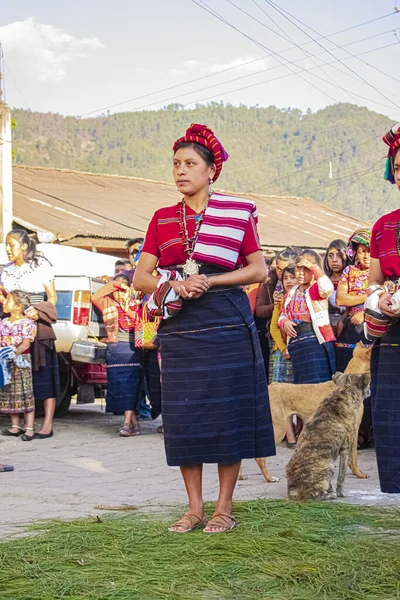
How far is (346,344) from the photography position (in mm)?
9523

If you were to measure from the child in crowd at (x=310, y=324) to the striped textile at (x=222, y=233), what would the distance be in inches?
155

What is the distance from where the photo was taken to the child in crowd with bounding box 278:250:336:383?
9.34 m

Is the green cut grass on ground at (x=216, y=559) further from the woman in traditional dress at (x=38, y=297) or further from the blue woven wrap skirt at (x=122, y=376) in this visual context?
the blue woven wrap skirt at (x=122, y=376)

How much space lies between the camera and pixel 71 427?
11.6m

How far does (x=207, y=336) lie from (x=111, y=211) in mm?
23535

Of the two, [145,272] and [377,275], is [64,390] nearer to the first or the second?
[145,272]

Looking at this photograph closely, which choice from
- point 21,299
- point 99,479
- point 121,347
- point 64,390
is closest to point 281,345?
point 121,347

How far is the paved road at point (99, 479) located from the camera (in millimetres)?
6457

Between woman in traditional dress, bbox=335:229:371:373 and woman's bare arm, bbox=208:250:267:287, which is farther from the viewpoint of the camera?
woman in traditional dress, bbox=335:229:371:373

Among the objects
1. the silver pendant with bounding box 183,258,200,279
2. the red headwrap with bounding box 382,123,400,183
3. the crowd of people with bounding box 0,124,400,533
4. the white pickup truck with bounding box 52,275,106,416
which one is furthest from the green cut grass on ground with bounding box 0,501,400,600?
the white pickup truck with bounding box 52,275,106,416

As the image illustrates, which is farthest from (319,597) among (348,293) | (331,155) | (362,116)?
(362,116)

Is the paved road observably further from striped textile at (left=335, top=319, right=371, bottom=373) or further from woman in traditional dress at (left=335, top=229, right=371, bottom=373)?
woman in traditional dress at (left=335, top=229, right=371, bottom=373)

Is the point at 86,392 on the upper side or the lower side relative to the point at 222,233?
lower

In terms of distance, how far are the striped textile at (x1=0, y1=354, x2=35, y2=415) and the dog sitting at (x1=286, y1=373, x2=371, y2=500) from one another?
15.0ft
